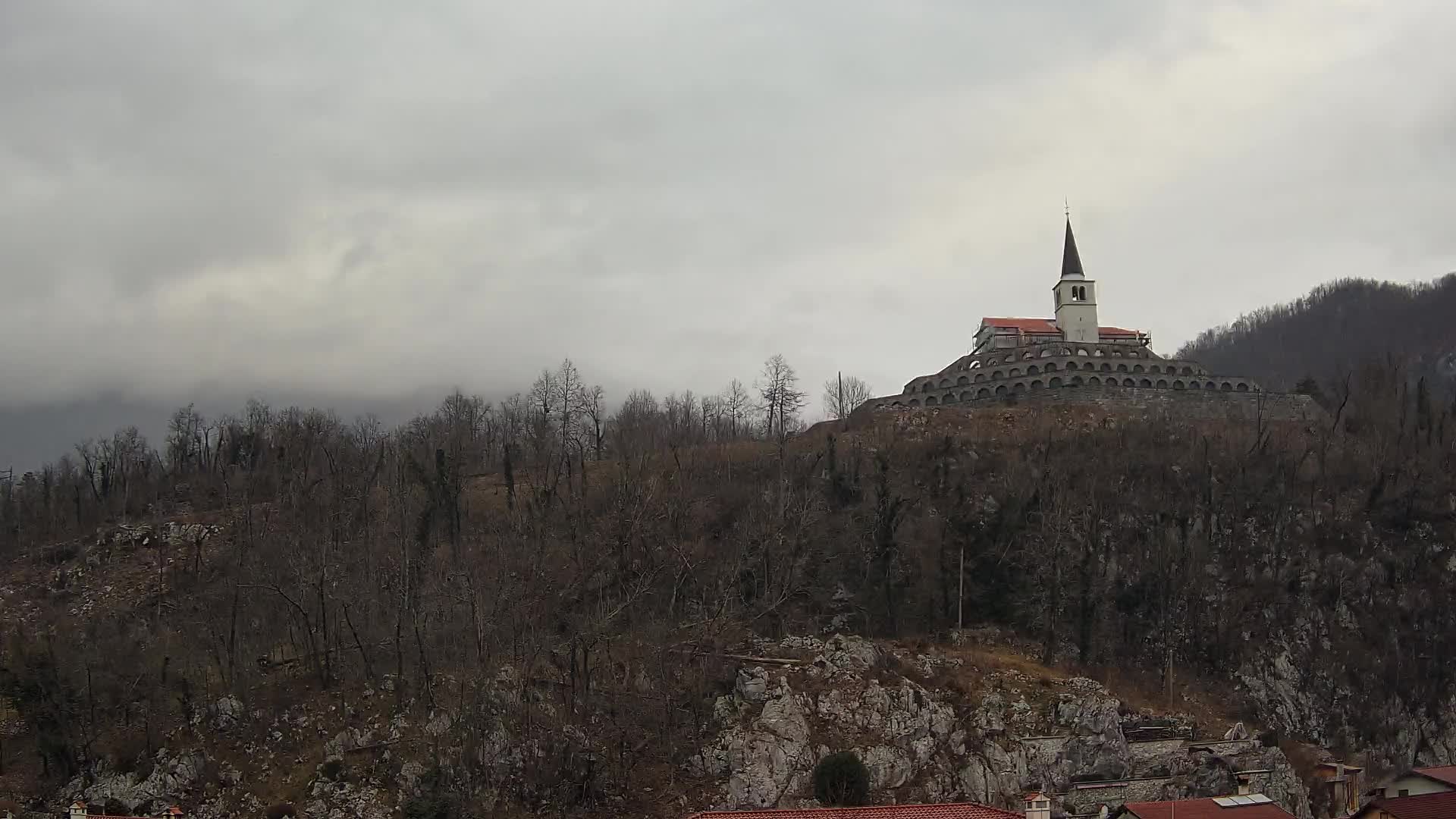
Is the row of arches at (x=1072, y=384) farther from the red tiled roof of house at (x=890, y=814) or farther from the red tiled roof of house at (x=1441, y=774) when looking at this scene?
the red tiled roof of house at (x=890, y=814)

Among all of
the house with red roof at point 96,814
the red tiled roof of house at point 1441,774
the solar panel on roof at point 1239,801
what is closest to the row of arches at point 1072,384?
the red tiled roof of house at point 1441,774

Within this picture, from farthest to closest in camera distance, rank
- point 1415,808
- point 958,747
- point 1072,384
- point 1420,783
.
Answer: point 1072,384 → point 958,747 → point 1420,783 → point 1415,808

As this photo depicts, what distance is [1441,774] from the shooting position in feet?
116

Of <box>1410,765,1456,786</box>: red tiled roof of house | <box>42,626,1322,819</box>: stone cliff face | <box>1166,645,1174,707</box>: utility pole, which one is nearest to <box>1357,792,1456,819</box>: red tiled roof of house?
<box>1410,765,1456,786</box>: red tiled roof of house

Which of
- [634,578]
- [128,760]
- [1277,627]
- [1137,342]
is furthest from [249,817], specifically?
[1137,342]

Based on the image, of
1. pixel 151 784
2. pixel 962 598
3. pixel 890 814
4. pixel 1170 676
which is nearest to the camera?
pixel 890 814

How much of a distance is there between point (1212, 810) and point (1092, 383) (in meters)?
51.3

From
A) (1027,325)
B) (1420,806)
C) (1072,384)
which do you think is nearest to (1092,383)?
(1072,384)

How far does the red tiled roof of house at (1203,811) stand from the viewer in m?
30.0

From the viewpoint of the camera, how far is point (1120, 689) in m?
50.6

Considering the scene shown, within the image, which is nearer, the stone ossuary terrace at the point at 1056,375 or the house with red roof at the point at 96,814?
the house with red roof at the point at 96,814

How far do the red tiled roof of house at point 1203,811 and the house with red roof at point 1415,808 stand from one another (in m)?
2.31

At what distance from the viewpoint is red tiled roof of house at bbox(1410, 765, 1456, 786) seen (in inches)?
1350

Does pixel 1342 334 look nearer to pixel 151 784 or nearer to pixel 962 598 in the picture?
pixel 962 598
